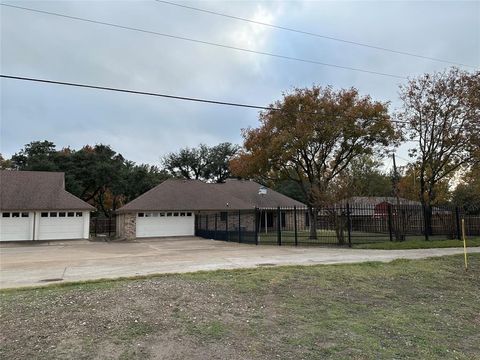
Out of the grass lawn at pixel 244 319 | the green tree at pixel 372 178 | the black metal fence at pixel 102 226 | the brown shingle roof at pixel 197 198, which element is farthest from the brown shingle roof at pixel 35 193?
the green tree at pixel 372 178

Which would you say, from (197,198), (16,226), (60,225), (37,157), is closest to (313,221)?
(197,198)

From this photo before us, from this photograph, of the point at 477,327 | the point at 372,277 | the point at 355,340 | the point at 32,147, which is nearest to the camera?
the point at 355,340

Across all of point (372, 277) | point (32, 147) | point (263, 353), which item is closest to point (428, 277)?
point (372, 277)

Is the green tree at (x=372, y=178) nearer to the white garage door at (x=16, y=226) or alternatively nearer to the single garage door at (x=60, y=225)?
the single garage door at (x=60, y=225)

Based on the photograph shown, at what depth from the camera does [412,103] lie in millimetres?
25312

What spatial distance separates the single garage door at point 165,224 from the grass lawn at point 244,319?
22530 mm

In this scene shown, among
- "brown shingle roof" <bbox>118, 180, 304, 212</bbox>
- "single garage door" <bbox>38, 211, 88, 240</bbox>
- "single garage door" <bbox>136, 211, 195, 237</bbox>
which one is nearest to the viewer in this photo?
"single garage door" <bbox>38, 211, 88, 240</bbox>

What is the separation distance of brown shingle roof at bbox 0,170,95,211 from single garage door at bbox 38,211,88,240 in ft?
2.54

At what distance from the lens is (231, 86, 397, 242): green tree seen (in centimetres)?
2691

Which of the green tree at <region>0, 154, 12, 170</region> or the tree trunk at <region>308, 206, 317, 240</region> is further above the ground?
the green tree at <region>0, 154, 12, 170</region>

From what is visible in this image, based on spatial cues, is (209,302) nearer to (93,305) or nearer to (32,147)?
(93,305)

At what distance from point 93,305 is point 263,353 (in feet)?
11.2

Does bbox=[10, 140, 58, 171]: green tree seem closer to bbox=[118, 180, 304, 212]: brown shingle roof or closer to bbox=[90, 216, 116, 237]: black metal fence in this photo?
bbox=[90, 216, 116, 237]: black metal fence

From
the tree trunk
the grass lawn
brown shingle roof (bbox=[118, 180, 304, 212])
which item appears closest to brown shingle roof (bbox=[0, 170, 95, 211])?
brown shingle roof (bbox=[118, 180, 304, 212])
